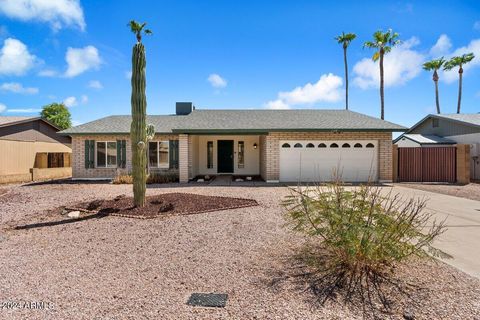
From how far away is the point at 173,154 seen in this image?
1494 centimetres

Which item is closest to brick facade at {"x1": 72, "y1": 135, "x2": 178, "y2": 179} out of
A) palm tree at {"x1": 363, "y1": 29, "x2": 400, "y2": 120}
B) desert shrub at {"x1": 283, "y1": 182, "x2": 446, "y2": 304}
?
desert shrub at {"x1": 283, "y1": 182, "x2": 446, "y2": 304}

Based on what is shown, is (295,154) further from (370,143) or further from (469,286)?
(469,286)

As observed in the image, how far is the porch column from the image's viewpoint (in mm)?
13875

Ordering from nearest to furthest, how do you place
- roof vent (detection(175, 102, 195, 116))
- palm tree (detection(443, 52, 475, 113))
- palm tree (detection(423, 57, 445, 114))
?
roof vent (detection(175, 102, 195, 116)) → palm tree (detection(443, 52, 475, 113)) → palm tree (detection(423, 57, 445, 114))

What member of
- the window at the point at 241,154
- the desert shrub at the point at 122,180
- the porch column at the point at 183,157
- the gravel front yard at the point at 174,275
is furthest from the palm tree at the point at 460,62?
the desert shrub at the point at 122,180

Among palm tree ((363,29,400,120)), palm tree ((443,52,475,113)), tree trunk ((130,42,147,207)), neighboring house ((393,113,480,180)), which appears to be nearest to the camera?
tree trunk ((130,42,147,207))

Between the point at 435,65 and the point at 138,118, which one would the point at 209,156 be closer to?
the point at 138,118

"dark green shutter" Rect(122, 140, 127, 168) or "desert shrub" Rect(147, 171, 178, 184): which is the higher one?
"dark green shutter" Rect(122, 140, 127, 168)

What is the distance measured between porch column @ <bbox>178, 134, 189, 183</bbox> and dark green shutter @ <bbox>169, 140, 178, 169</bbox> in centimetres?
87

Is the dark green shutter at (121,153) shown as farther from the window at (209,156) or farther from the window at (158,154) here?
the window at (209,156)

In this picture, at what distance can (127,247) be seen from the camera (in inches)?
190

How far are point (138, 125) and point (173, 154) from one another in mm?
7251

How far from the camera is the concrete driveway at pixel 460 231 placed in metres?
4.14

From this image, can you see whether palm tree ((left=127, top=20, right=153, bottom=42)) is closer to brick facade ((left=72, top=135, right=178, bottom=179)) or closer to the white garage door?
brick facade ((left=72, top=135, right=178, bottom=179))
